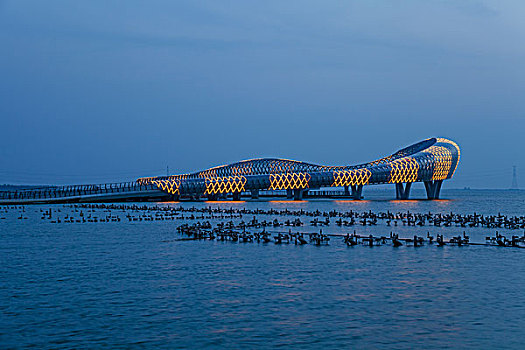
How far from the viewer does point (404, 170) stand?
160 metres

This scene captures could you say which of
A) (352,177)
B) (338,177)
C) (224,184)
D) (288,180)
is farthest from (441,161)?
(224,184)

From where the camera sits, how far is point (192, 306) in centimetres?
2745

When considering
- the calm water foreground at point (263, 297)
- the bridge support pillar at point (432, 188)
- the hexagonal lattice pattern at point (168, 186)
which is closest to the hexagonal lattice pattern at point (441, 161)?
the bridge support pillar at point (432, 188)

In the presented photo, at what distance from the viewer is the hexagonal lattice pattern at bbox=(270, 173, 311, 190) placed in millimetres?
161500

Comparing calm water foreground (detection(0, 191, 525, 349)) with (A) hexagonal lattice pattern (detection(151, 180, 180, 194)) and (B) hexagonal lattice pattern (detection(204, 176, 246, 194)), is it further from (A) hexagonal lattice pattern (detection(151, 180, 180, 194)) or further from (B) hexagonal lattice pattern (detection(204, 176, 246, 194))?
(B) hexagonal lattice pattern (detection(204, 176, 246, 194))

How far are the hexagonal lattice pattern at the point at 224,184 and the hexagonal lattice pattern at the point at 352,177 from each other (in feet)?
82.2

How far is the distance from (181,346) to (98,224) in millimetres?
60649

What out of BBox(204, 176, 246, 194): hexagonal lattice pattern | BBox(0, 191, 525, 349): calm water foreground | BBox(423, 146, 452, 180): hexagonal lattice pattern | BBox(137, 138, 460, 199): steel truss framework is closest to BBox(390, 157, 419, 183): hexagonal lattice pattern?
BBox(137, 138, 460, 199): steel truss framework

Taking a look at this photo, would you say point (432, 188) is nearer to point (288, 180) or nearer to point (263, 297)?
point (288, 180)

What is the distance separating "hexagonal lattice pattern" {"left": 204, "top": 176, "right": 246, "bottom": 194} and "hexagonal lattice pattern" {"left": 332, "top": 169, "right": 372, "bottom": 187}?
25.1 m

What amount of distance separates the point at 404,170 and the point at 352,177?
14.1 meters

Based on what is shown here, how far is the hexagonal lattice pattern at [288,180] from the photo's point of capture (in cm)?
16150

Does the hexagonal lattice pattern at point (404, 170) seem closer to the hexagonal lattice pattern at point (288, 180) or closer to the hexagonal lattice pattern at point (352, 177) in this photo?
the hexagonal lattice pattern at point (352, 177)

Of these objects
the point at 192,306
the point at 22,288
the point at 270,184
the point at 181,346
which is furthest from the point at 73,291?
the point at 270,184
